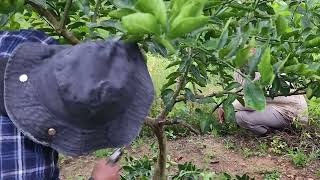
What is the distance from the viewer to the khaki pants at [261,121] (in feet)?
12.9

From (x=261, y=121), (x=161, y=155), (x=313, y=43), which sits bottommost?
(x=261, y=121)

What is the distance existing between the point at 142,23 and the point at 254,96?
0.34 m

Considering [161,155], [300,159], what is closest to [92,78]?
[161,155]

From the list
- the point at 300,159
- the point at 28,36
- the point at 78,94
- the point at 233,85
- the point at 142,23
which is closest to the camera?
the point at 142,23

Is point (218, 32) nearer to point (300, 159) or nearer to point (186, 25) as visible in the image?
point (186, 25)

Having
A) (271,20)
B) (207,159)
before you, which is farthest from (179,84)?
(207,159)

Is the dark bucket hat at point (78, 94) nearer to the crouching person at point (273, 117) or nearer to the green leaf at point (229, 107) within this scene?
the green leaf at point (229, 107)

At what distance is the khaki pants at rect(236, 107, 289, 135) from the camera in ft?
12.9

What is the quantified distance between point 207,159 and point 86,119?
256cm

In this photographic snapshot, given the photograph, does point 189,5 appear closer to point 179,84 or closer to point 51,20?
point 51,20

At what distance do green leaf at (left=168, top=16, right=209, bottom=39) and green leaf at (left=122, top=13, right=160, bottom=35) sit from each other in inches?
1.1

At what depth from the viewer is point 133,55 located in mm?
1196

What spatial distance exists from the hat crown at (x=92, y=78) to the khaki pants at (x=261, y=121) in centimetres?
287

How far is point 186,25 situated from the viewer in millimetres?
953
